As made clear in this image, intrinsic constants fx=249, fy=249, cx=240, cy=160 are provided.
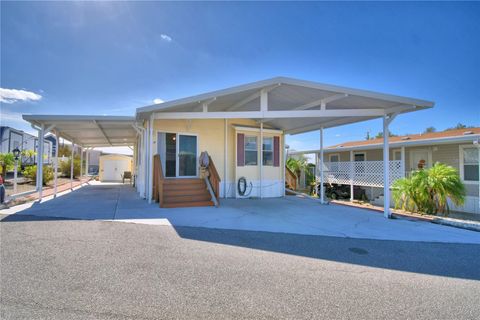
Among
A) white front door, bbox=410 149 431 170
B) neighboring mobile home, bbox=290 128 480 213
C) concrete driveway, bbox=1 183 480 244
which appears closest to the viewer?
concrete driveway, bbox=1 183 480 244

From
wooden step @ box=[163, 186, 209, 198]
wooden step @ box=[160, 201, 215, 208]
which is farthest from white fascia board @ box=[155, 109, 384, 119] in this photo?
wooden step @ box=[160, 201, 215, 208]

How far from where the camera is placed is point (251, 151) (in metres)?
11.1

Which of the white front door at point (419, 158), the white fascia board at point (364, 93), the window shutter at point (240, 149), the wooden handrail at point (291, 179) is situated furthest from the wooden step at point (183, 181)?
the white front door at point (419, 158)

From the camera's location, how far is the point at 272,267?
3.48 meters

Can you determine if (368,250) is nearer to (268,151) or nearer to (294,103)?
(294,103)

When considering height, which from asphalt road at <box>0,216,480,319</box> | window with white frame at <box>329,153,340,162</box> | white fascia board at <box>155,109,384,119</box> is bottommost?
asphalt road at <box>0,216,480,319</box>

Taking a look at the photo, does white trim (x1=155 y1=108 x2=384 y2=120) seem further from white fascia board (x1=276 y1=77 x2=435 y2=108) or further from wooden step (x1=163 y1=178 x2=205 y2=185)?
wooden step (x1=163 y1=178 x2=205 y2=185)

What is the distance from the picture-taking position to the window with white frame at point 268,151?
1138cm

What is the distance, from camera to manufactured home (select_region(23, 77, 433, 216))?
7266mm

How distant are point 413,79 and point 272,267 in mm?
15387

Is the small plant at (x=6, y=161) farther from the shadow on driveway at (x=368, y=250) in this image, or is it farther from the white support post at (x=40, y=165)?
the shadow on driveway at (x=368, y=250)

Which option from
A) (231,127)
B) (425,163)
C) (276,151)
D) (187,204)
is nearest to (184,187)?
(187,204)

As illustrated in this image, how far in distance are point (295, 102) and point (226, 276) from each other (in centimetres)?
692

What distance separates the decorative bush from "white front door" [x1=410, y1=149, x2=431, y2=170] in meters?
3.53
